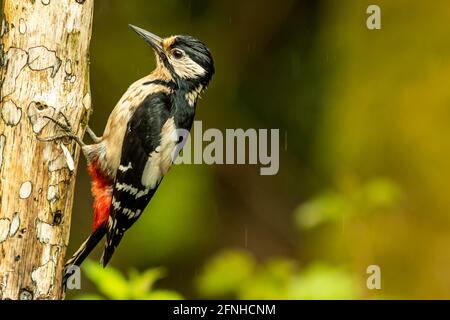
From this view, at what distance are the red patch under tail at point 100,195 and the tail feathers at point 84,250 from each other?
1.2 inches

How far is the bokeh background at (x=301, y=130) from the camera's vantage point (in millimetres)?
5582

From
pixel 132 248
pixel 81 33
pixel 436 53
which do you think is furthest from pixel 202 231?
pixel 81 33

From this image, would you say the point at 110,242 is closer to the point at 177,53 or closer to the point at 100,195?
the point at 100,195

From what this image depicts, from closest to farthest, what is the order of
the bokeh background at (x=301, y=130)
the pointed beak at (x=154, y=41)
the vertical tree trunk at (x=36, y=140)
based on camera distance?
the vertical tree trunk at (x=36, y=140), the pointed beak at (x=154, y=41), the bokeh background at (x=301, y=130)

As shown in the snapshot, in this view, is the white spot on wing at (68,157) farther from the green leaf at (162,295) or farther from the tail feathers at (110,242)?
the green leaf at (162,295)

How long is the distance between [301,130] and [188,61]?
3.05 metres

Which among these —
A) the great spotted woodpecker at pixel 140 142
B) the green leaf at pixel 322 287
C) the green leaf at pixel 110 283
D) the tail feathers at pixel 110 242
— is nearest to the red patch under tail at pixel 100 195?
the great spotted woodpecker at pixel 140 142

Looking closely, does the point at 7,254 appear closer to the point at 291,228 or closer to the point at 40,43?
the point at 40,43

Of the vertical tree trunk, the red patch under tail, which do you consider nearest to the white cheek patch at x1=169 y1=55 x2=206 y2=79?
the red patch under tail

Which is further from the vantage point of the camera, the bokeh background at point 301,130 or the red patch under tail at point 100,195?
the bokeh background at point 301,130

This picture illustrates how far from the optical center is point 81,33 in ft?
10.2

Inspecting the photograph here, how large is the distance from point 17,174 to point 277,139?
142 inches

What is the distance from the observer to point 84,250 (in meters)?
3.29
